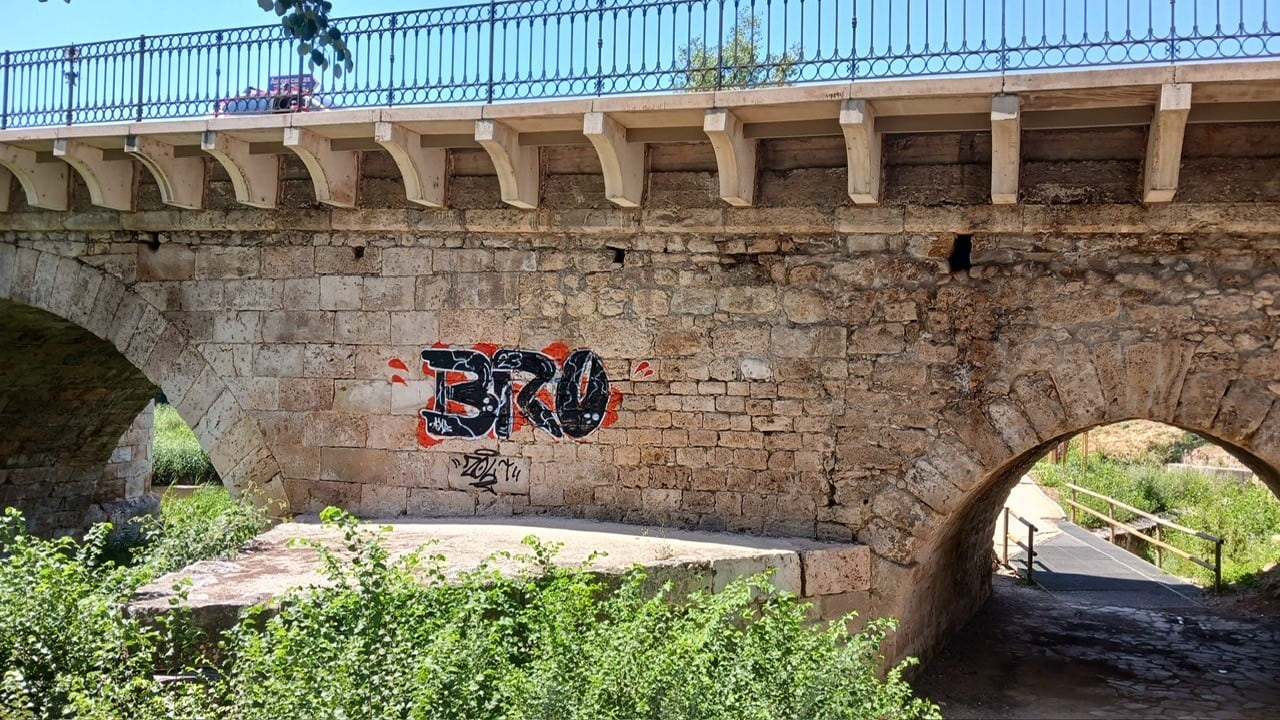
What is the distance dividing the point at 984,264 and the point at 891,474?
1476 millimetres

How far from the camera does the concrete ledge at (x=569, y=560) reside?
606 centimetres

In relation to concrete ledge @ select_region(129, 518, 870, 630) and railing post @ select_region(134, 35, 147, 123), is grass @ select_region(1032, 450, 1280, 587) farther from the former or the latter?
railing post @ select_region(134, 35, 147, 123)

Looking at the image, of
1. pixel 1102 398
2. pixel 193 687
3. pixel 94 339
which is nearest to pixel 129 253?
pixel 94 339

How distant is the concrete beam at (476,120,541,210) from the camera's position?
7.36 m

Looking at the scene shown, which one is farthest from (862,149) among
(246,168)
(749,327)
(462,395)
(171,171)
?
(171,171)

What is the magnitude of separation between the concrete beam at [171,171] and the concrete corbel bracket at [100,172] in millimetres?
277

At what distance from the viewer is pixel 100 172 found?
8789 millimetres

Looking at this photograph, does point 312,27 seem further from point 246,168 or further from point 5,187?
point 5,187

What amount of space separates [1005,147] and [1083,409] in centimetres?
167

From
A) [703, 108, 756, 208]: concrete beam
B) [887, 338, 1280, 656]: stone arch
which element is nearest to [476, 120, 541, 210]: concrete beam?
[703, 108, 756, 208]: concrete beam

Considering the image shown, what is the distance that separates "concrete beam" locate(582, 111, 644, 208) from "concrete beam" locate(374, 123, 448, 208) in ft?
4.15

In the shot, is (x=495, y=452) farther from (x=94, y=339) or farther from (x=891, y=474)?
(x=94, y=339)

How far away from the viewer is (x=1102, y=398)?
672 centimetres

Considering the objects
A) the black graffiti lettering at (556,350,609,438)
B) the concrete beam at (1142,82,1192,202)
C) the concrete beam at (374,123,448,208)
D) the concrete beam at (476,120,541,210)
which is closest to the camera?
the concrete beam at (1142,82,1192,202)
